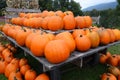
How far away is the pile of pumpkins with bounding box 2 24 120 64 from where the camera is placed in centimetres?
265

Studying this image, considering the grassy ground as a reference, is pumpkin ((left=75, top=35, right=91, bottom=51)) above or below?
above

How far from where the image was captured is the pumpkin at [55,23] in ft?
11.2

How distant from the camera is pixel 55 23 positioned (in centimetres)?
342

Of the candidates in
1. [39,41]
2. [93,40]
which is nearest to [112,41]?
[93,40]

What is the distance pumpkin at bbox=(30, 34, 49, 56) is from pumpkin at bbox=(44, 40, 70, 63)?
0.13 metres

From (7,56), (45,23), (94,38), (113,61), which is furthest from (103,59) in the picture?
(7,56)

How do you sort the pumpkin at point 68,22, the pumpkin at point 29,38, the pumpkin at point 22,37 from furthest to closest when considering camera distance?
1. the pumpkin at point 68,22
2. the pumpkin at point 22,37
3. the pumpkin at point 29,38

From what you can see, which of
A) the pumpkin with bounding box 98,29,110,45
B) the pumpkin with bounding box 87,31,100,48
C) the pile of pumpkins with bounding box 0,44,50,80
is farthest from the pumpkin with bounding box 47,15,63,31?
the pile of pumpkins with bounding box 0,44,50,80

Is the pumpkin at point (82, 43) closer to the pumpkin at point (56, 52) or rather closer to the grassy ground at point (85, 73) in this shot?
the pumpkin at point (56, 52)

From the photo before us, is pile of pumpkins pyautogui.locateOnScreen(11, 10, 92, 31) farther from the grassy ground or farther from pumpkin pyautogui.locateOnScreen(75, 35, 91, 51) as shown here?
the grassy ground

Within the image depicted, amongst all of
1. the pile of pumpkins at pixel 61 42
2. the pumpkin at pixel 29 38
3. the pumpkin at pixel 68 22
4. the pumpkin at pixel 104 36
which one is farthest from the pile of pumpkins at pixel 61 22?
the pumpkin at pixel 104 36

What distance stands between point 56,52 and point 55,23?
0.89 metres

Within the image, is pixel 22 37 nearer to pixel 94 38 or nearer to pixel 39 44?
pixel 39 44

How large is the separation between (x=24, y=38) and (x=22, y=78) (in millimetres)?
707
